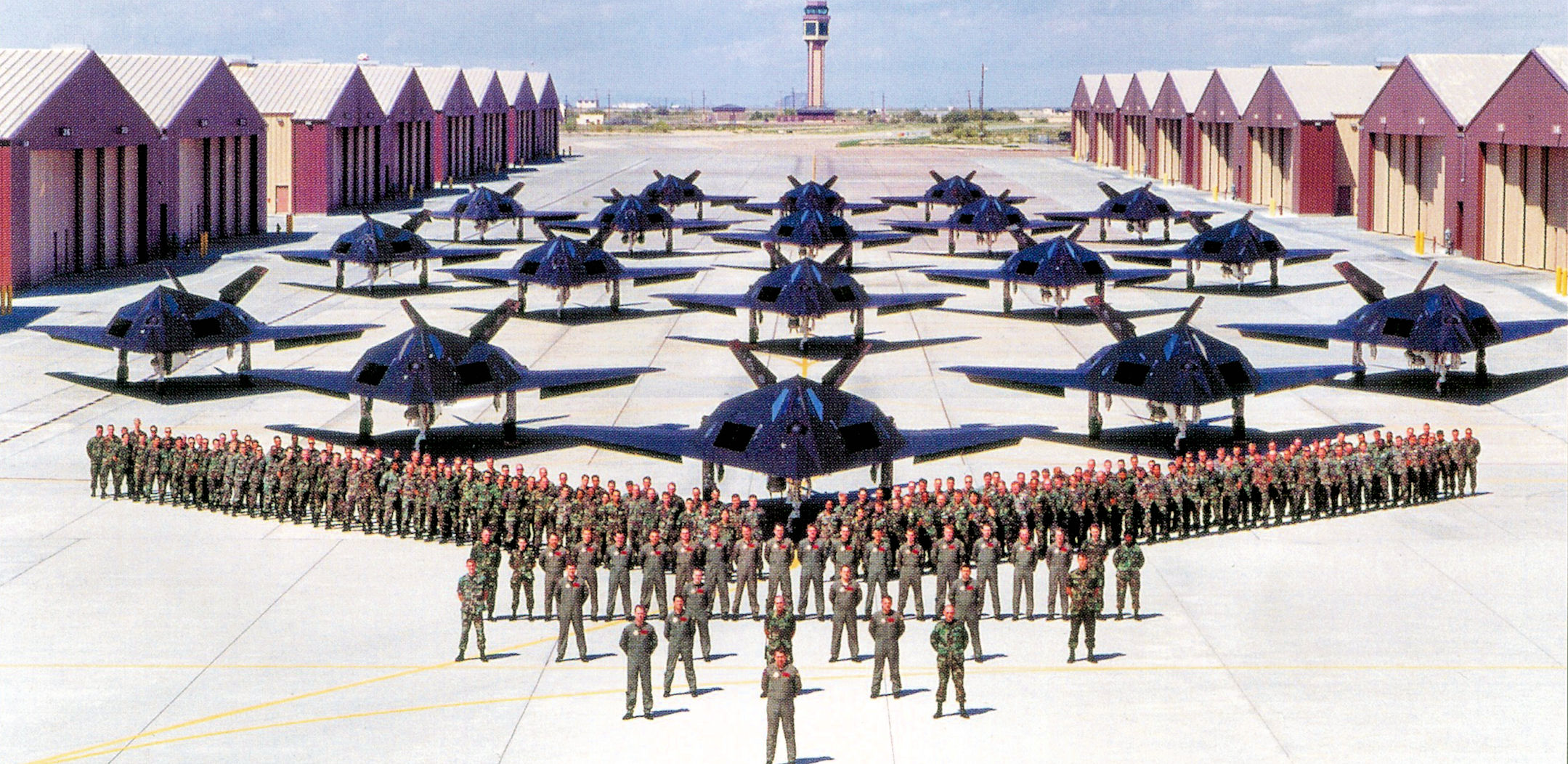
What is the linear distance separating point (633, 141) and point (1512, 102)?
146 meters

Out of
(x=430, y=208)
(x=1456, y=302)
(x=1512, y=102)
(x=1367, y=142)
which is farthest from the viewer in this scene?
(x=430, y=208)

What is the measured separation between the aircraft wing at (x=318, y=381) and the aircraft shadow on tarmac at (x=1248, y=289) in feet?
98.2

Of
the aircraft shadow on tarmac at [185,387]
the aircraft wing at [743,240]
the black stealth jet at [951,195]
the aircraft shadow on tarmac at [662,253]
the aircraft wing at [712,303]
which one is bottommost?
the aircraft shadow on tarmac at [185,387]

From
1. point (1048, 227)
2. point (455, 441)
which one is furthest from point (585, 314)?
point (1048, 227)

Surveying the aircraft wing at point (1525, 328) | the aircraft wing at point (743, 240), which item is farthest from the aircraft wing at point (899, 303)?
the aircraft wing at point (743, 240)

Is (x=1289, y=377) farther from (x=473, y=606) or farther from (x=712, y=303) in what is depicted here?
(x=473, y=606)

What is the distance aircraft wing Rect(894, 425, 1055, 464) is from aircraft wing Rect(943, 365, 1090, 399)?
2.22 metres

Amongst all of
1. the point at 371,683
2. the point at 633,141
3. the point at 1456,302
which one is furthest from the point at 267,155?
the point at 633,141

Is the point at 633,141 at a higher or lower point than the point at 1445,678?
higher

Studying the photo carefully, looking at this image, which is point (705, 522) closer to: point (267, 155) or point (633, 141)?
point (267, 155)

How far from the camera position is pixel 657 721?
1839 centimetres

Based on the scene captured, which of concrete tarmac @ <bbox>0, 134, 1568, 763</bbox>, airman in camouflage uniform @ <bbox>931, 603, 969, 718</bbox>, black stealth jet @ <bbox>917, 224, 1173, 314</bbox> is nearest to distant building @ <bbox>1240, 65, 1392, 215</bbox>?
black stealth jet @ <bbox>917, 224, 1173, 314</bbox>

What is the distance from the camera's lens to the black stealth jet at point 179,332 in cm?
3641

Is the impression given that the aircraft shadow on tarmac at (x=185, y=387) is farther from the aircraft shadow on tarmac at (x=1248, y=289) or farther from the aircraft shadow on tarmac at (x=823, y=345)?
the aircraft shadow on tarmac at (x=1248, y=289)
